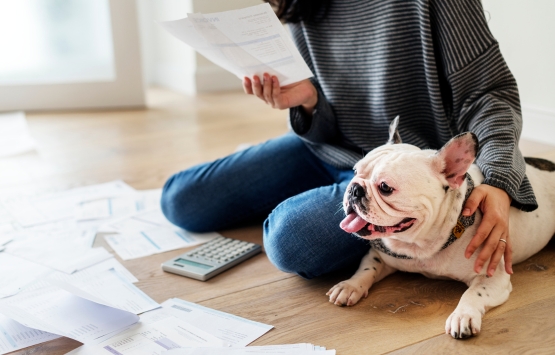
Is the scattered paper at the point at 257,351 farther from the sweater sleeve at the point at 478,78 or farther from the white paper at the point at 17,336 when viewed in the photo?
the sweater sleeve at the point at 478,78

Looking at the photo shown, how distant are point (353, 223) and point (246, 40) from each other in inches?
17.5

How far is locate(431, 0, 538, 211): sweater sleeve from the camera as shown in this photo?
1.32 meters

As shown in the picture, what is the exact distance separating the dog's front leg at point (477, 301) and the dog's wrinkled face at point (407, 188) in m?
0.18

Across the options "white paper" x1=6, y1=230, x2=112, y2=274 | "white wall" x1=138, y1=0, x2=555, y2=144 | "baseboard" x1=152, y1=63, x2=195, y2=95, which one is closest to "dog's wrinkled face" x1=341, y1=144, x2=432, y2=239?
"white paper" x1=6, y1=230, x2=112, y2=274

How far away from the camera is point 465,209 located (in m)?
1.20

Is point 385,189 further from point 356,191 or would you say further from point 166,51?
point 166,51

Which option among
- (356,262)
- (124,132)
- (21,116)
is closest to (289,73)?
(356,262)

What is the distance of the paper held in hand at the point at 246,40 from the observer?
1.22 m

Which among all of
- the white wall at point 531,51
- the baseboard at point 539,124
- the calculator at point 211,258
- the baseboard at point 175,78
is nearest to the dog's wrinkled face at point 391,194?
the calculator at point 211,258

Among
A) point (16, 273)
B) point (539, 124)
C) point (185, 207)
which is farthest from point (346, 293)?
point (539, 124)

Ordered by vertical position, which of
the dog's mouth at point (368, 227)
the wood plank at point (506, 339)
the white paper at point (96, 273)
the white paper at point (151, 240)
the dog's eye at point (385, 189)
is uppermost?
the dog's eye at point (385, 189)

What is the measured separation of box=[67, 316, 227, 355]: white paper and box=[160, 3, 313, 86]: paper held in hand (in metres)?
0.59

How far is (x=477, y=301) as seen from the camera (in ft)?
3.98

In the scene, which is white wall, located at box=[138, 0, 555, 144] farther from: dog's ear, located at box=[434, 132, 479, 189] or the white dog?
dog's ear, located at box=[434, 132, 479, 189]
